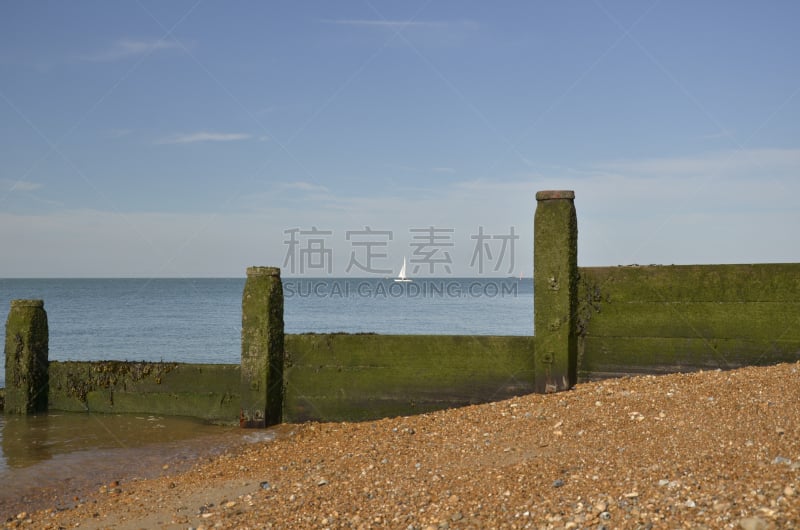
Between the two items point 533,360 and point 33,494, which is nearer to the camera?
point 33,494

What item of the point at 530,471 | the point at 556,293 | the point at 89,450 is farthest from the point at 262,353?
the point at 530,471

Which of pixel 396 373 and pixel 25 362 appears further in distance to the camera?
pixel 25 362

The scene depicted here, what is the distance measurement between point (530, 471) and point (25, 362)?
8135mm

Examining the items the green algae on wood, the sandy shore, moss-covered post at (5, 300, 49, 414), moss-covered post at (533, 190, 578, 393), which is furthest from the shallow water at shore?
moss-covered post at (533, 190, 578, 393)

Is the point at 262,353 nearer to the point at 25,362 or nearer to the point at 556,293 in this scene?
the point at 556,293

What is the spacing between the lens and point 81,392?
10.2 meters

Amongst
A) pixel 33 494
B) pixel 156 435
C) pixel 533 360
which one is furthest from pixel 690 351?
pixel 33 494

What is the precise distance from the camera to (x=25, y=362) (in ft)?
33.4

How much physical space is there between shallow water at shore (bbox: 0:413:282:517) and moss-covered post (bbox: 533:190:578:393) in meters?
3.68

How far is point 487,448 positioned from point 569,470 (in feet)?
3.88

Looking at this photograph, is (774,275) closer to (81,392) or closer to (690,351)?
(690,351)

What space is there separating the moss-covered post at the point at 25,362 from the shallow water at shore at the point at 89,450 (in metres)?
0.24

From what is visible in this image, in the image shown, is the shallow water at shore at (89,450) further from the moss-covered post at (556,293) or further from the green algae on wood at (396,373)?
the moss-covered post at (556,293)

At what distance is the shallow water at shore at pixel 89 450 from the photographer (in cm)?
745
